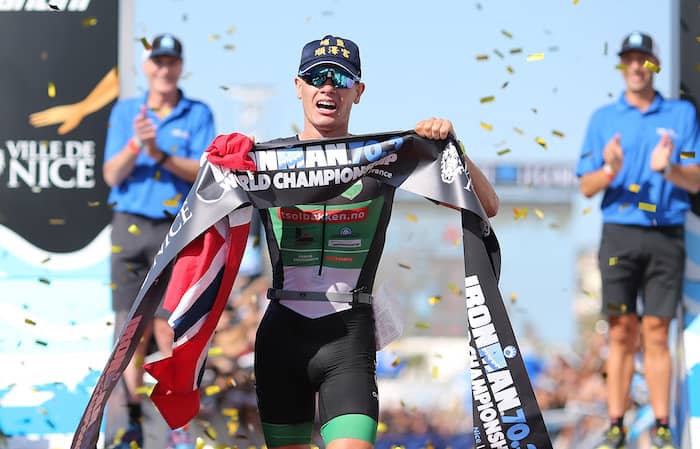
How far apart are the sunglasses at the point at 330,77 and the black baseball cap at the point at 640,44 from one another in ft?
13.9

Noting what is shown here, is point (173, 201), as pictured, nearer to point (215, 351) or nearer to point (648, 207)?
point (215, 351)

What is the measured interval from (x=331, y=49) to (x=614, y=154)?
3.97 m

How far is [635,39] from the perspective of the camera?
27.8 feet

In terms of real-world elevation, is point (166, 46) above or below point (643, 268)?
above

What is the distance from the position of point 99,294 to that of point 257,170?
3.96m

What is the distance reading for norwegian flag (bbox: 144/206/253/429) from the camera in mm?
4941

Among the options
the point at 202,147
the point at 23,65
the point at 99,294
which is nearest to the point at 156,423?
the point at 99,294

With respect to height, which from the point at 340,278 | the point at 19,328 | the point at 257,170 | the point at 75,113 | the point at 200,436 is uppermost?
the point at 75,113

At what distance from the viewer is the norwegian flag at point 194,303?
4.94 m

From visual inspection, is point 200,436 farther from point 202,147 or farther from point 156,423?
point 202,147

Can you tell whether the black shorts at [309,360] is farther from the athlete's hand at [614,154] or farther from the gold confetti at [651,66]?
the athlete's hand at [614,154]

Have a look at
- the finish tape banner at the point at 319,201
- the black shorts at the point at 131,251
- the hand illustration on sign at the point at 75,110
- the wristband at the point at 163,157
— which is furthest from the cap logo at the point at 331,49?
the hand illustration on sign at the point at 75,110

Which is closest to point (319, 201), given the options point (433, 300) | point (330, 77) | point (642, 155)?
point (330, 77)

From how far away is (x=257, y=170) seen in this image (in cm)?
493
